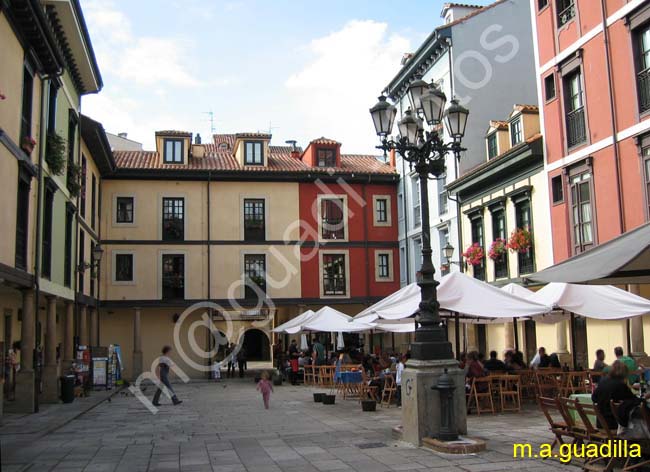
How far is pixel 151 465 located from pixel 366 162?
91.3 feet

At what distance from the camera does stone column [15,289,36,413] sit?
50.9 feet

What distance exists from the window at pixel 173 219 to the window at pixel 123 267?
1.96 metres

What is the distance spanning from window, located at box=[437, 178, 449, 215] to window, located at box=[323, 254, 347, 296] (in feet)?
21.3

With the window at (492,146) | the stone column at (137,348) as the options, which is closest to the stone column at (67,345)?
the stone column at (137,348)

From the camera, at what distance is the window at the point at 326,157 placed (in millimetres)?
33844

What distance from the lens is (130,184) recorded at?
3111cm

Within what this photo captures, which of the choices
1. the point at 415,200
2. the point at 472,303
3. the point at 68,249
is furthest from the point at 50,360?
the point at 415,200

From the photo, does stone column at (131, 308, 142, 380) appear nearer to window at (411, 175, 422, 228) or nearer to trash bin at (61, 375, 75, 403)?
trash bin at (61, 375, 75, 403)

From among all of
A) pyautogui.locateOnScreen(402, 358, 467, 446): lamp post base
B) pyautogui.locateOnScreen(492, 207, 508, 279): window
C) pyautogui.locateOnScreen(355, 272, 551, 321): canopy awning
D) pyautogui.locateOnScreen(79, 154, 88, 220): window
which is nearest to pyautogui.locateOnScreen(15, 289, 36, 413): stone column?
pyautogui.locateOnScreen(355, 272, 551, 321): canopy awning

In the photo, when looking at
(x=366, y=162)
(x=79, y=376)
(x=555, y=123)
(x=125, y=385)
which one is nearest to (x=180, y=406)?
(x=79, y=376)

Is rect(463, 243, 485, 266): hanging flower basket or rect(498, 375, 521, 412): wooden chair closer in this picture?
rect(498, 375, 521, 412): wooden chair

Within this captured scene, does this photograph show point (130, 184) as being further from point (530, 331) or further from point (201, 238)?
point (530, 331)

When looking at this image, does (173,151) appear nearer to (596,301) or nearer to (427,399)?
(596,301)

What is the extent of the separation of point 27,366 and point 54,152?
5.79 metres
